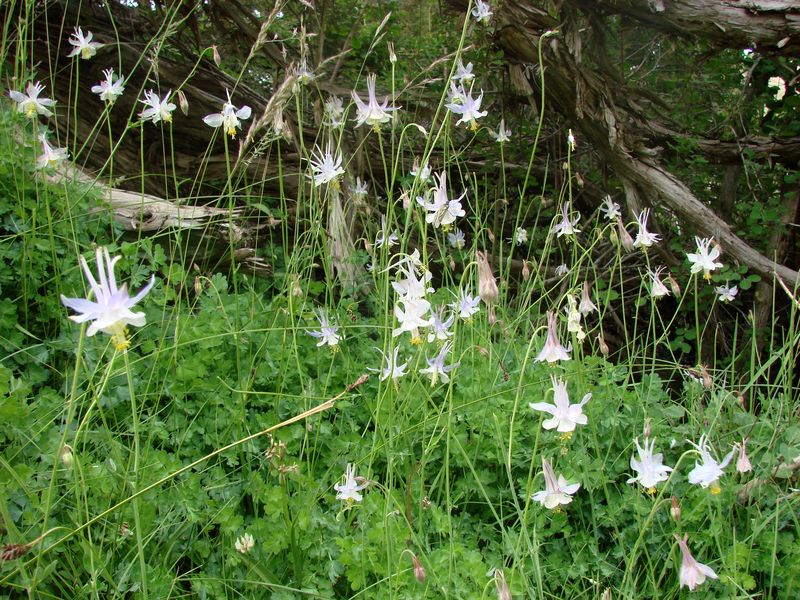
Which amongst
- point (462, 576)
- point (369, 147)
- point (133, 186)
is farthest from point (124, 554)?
point (369, 147)

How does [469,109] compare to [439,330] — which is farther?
[469,109]

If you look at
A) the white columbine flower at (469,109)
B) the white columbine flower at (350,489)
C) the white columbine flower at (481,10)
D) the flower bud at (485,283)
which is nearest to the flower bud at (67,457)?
the white columbine flower at (350,489)

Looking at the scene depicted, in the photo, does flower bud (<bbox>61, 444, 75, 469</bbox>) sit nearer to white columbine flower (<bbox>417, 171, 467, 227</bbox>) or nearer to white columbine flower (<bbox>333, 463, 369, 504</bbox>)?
white columbine flower (<bbox>333, 463, 369, 504</bbox>)

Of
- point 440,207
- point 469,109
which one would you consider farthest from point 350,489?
point 469,109

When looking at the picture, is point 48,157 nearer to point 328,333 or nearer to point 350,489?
point 328,333

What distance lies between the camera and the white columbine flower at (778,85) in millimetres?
4566

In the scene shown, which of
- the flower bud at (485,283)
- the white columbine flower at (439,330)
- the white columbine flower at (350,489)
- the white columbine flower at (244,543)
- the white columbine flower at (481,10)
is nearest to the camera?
the flower bud at (485,283)

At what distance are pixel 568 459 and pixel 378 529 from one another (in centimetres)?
80

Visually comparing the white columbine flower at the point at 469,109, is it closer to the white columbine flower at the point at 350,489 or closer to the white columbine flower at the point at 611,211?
the white columbine flower at the point at 611,211

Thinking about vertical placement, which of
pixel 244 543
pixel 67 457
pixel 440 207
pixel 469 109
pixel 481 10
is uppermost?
pixel 481 10

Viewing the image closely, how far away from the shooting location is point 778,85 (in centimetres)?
459

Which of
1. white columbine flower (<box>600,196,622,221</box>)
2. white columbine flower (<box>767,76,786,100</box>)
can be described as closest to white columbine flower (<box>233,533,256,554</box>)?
white columbine flower (<box>600,196,622,221</box>)

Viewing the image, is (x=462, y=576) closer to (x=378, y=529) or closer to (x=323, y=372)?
(x=378, y=529)

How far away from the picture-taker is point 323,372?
2857 millimetres
